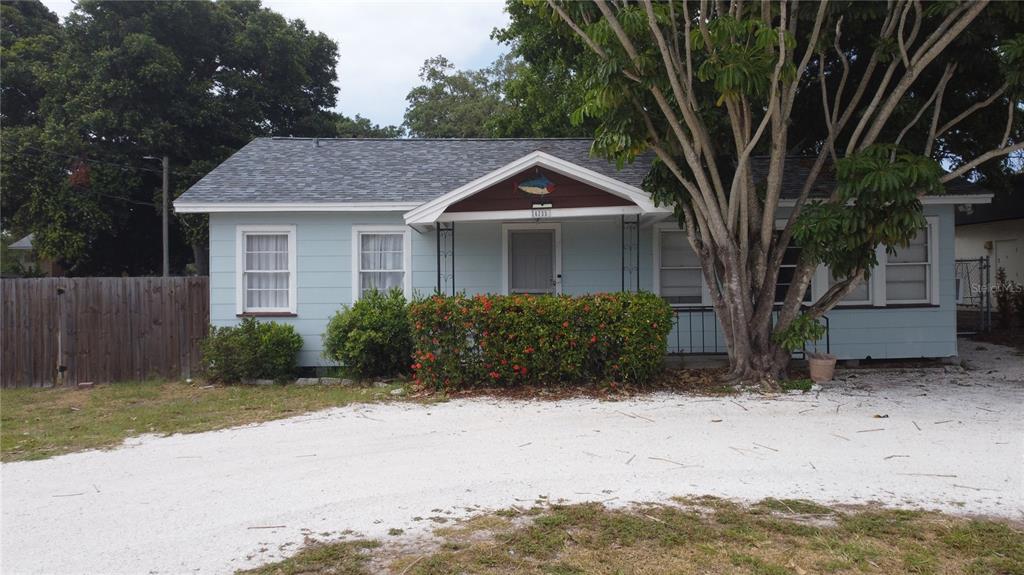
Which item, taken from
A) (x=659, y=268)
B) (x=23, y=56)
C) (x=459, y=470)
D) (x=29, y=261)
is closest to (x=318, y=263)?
(x=659, y=268)

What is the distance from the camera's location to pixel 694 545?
3.82 metres

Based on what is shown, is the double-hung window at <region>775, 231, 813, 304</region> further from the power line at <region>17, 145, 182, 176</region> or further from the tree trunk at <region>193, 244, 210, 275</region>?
the power line at <region>17, 145, 182, 176</region>

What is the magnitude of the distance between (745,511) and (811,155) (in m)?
10.1

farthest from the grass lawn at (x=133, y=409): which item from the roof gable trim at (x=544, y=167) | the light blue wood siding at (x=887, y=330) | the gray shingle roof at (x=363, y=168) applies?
the light blue wood siding at (x=887, y=330)

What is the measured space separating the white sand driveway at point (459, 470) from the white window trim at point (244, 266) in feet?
12.7

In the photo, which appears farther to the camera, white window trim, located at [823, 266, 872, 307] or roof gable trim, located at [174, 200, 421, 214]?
white window trim, located at [823, 266, 872, 307]

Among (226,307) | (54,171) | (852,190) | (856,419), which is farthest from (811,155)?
(54,171)

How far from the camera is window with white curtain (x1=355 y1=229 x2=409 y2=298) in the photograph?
442 inches

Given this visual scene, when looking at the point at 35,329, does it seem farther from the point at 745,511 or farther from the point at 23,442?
the point at 745,511

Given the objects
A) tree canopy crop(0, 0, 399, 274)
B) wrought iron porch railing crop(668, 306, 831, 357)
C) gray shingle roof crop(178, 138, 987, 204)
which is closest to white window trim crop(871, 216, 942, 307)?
gray shingle roof crop(178, 138, 987, 204)

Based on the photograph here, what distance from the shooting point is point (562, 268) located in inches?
443

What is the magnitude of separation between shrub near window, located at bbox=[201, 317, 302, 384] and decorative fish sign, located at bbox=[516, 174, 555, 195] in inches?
182

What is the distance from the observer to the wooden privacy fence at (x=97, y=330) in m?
10.8

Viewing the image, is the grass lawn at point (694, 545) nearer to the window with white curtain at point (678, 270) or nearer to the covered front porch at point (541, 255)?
the covered front porch at point (541, 255)
